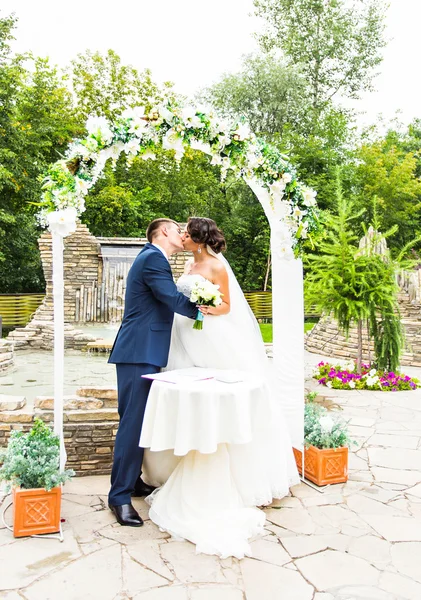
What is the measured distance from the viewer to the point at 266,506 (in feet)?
13.4

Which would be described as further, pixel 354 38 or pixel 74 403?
pixel 354 38

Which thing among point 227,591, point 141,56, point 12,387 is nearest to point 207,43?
point 141,56

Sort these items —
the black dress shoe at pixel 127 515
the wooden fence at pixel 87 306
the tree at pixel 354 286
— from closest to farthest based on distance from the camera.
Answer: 1. the black dress shoe at pixel 127 515
2. the tree at pixel 354 286
3. the wooden fence at pixel 87 306

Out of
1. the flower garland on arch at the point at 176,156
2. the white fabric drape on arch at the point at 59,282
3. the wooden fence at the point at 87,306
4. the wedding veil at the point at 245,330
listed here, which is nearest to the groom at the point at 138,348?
the white fabric drape on arch at the point at 59,282

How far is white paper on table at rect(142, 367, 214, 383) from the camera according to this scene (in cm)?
371

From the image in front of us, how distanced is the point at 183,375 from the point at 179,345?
0.51 m

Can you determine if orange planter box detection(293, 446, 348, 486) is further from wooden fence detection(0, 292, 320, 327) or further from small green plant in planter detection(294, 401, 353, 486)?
wooden fence detection(0, 292, 320, 327)

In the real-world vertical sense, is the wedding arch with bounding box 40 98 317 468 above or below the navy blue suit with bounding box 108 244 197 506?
above

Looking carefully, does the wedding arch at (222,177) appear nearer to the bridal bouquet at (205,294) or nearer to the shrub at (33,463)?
the shrub at (33,463)

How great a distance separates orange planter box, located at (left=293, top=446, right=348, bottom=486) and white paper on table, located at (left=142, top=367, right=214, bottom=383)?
1311 millimetres

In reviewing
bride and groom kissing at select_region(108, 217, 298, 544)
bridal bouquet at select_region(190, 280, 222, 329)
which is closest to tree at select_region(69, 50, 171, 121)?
bride and groom kissing at select_region(108, 217, 298, 544)

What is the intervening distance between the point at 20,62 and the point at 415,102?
63.4 ft

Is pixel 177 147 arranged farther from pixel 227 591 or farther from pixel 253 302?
pixel 253 302

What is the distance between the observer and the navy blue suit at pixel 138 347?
386 cm
